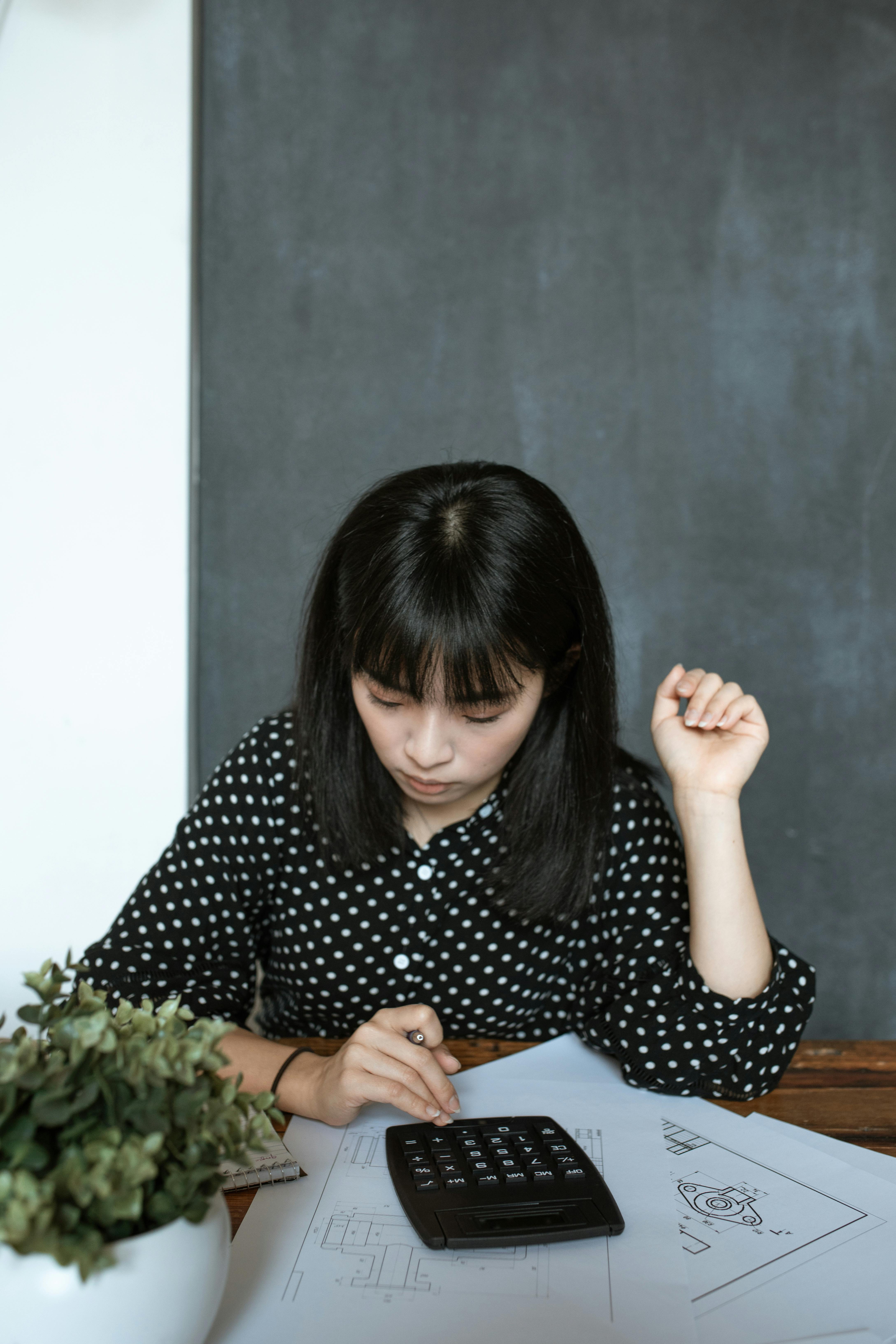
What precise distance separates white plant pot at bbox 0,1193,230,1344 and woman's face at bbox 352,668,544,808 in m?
0.46

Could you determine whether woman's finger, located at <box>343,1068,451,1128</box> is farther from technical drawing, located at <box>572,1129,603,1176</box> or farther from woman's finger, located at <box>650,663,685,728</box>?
woman's finger, located at <box>650,663,685,728</box>

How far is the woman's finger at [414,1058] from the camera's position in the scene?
69 centimetres

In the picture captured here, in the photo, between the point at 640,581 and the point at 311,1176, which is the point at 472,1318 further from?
the point at 640,581

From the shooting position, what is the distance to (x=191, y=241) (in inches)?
67.4

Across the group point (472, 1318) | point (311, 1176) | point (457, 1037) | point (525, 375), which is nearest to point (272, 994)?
point (457, 1037)

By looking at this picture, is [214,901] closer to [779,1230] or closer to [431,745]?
[431,745]

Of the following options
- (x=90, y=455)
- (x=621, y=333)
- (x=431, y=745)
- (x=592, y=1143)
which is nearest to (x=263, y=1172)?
(x=592, y=1143)

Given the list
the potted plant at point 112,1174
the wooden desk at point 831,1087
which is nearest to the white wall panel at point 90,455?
the wooden desk at point 831,1087

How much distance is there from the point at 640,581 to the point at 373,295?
2.41 feet

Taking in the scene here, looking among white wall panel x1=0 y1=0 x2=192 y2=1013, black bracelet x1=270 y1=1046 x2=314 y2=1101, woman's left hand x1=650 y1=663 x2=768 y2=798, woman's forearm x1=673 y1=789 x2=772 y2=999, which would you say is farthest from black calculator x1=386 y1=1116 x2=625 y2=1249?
white wall panel x1=0 y1=0 x2=192 y2=1013

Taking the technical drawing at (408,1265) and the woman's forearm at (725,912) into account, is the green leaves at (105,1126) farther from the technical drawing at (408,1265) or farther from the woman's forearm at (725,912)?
the woman's forearm at (725,912)

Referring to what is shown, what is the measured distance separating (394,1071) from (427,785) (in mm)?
272

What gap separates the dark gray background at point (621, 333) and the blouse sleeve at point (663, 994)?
808mm

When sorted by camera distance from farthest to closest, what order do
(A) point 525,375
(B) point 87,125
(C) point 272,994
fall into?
1. (A) point 525,375
2. (B) point 87,125
3. (C) point 272,994
